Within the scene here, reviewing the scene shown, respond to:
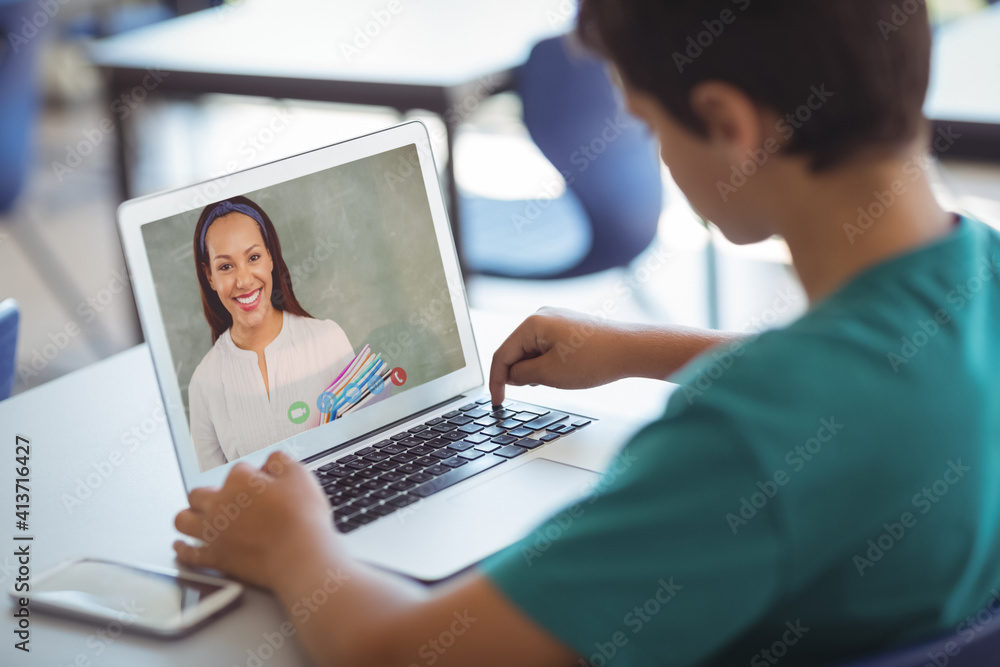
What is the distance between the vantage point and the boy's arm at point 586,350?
1101mm

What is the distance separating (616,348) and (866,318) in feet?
1.55

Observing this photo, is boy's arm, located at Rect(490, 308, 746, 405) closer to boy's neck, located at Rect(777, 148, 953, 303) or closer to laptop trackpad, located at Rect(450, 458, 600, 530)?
laptop trackpad, located at Rect(450, 458, 600, 530)

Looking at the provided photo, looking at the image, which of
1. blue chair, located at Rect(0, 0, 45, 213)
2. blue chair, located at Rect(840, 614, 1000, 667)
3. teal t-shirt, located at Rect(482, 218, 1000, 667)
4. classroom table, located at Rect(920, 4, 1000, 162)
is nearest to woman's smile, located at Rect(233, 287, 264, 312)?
teal t-shirt, located at Rect(482, 218, 1000, 667)

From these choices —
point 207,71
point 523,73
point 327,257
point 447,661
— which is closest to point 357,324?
point 327,257

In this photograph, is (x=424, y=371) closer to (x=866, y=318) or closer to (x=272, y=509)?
(x=272, y=509)

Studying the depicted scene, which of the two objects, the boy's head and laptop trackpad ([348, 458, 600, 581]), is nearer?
the boy's head

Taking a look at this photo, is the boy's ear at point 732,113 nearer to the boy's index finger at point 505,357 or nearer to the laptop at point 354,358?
the laptop at point 354,358

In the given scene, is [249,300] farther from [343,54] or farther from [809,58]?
[343,54]

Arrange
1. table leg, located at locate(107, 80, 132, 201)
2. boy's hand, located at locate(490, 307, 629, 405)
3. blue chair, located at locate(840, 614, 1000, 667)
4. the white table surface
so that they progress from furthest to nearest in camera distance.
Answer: table leg, located at locate(107, 80, 132, 201)
the white table surface
boy's hand, located at locate(490, 307, 629, 405)
blue chair, located at locate(840, 614, 1000, 667)

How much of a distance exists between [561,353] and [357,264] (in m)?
0.23

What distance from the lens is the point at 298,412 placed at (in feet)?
3.26

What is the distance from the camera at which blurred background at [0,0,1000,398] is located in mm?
2326

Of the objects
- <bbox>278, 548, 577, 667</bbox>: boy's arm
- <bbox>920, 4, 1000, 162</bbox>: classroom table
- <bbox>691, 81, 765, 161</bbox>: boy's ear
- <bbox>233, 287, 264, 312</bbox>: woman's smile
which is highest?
<bbox>920, 4, 1000, 162</bbox>: classroom table

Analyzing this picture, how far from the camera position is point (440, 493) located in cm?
92
